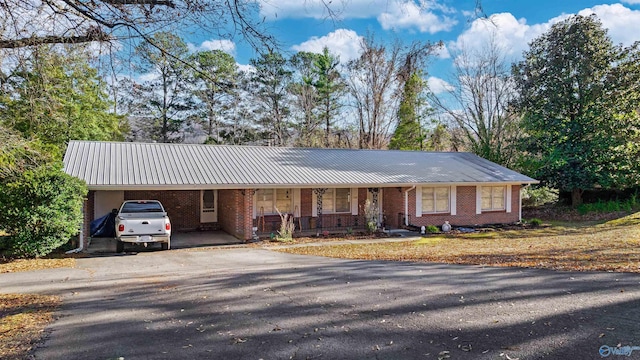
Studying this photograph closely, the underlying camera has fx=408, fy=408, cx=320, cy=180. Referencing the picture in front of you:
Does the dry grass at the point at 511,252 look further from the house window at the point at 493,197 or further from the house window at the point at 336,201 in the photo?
the house window at the point at 336,201

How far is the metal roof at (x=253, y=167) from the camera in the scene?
14.6m

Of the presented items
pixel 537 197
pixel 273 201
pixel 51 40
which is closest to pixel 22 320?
pixel 51 40

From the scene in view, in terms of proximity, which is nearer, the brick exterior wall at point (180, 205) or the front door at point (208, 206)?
the brick exterior wall at point (180, 205)

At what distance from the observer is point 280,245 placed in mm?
14891

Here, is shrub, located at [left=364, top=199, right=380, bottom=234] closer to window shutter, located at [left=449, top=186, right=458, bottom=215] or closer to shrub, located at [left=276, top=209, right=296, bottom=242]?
shrub, located at [left=276, top=209, right=296, bottom=242]


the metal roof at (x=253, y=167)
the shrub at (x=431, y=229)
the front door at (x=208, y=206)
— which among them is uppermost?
the metal roof at (x=253, y=167)

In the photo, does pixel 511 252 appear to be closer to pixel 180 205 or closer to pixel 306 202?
pixel 306 202

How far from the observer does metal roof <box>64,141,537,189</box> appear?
47.8 ft

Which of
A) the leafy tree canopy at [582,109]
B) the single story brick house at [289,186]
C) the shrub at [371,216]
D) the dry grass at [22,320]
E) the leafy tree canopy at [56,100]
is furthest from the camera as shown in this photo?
the leafy tree canopy at [582,109]

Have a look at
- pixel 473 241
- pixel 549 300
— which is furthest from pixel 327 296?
pixel 473 241

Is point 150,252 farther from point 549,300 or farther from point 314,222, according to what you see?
point 549,300

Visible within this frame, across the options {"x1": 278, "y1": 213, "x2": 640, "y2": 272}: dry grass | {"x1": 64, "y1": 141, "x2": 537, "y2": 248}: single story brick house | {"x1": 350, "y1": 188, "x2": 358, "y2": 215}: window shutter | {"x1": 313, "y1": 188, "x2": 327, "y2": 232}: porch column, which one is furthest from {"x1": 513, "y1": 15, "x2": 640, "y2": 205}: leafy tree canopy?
{"x1": 313, "y1": 188, "x2": 327, "y2": 232}: porch column

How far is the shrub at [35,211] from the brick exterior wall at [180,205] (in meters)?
6.31

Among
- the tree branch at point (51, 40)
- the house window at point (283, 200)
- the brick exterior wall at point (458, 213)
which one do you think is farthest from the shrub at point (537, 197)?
the tree branch at point (51, 40)
